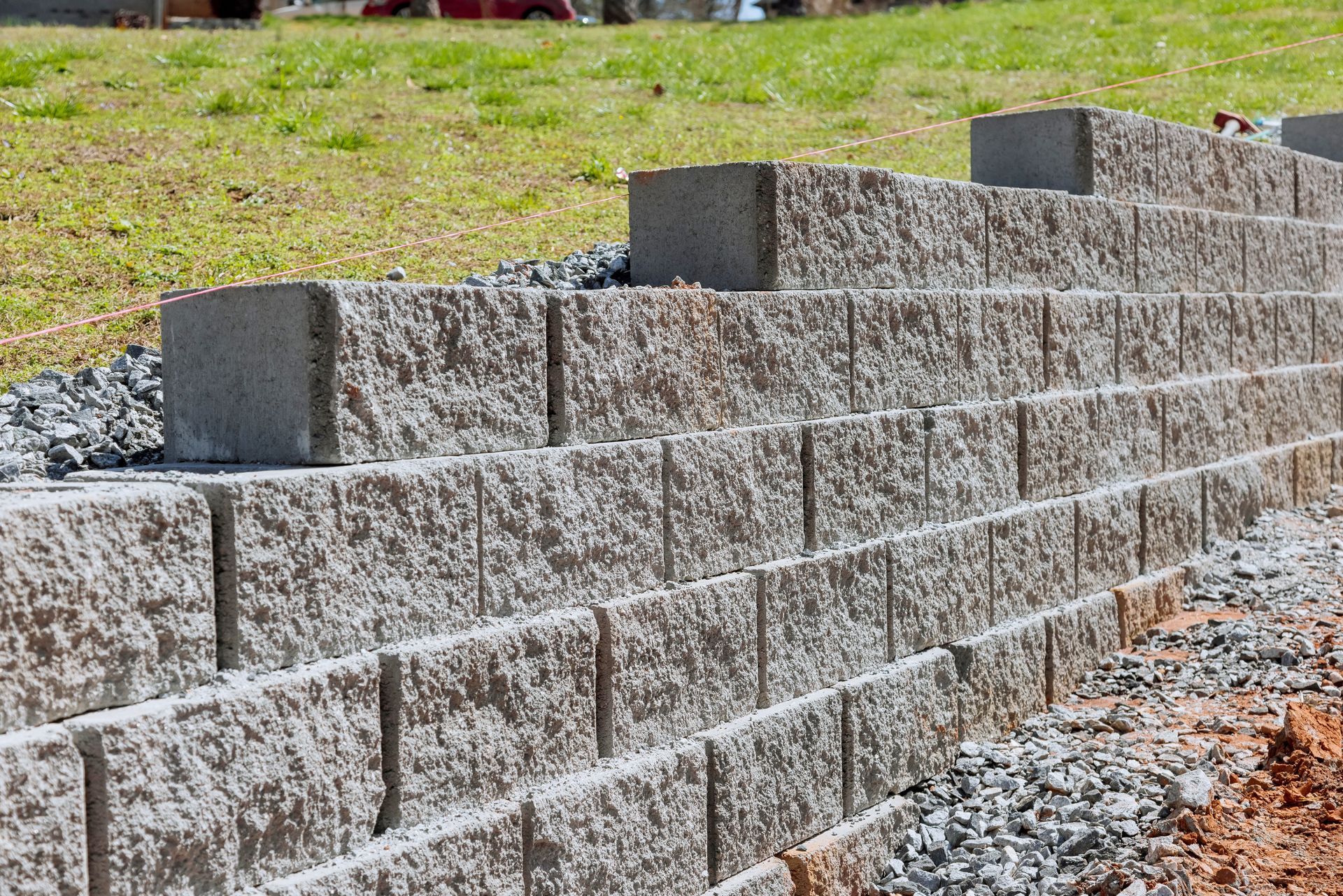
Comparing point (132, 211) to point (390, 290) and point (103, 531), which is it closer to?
point (390, 290)

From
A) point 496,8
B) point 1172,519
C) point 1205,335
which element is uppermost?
point 496,8

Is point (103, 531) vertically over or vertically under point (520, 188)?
under

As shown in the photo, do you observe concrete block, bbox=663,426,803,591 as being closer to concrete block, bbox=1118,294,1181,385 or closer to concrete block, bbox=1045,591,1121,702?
concrete block, bbox=1045,591,1121,702

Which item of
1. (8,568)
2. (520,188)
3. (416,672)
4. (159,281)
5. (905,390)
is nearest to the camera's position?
(8,568)

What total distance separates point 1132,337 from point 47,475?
513cm

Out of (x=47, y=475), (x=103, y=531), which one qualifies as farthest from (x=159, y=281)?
(x=103, y=531)

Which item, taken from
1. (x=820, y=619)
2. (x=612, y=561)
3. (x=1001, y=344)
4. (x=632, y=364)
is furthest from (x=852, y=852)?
(x=1001, y=344)

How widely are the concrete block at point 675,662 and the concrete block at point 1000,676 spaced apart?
1379mm

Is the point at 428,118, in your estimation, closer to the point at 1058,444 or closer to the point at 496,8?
the point at 1058,444

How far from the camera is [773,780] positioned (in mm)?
4344

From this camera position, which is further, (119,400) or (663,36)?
(663,36)

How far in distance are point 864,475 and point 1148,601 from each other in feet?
8.89

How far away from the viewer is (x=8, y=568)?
8.04 ft

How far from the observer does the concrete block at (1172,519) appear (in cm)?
696
